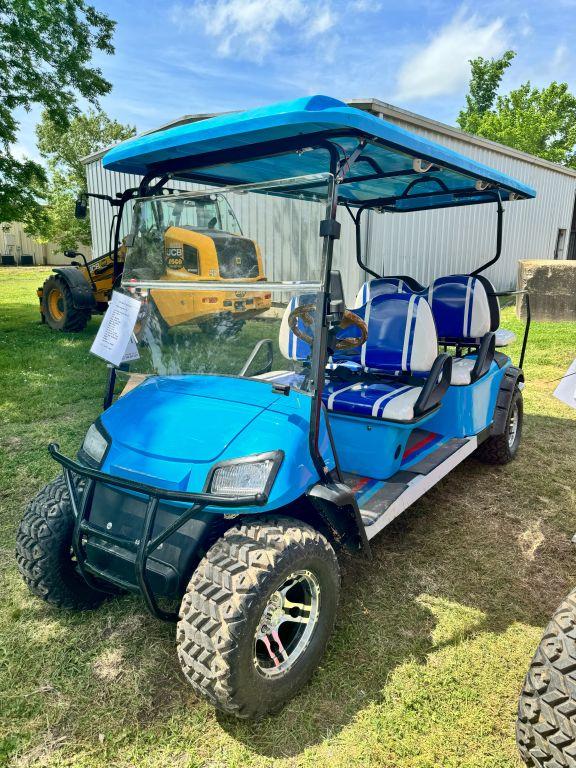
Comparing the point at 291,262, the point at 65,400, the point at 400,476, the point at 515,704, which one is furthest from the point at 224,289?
the point at 65,400

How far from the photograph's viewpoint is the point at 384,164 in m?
2.76

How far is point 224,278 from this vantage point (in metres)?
2.26

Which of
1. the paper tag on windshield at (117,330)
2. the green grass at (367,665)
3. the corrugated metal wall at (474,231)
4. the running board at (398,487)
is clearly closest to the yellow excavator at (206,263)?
the paper tag on windshield at (117,330)

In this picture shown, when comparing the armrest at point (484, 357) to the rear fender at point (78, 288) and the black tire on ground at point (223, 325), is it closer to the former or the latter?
the black tire on ground at point (223, 325)

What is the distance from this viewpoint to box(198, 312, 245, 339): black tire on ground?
2.31 metres

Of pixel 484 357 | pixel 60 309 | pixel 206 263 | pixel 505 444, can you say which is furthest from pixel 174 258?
pixel 60 309

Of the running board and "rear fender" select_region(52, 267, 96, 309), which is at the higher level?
"rear fender" select_region(52, 267, 96, 309)

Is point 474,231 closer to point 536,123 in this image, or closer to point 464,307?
point 464,307

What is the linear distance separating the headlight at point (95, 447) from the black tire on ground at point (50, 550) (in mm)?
177

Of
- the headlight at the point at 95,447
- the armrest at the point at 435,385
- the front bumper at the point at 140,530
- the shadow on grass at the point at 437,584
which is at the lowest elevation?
the shadow on grass at the point at 437,584

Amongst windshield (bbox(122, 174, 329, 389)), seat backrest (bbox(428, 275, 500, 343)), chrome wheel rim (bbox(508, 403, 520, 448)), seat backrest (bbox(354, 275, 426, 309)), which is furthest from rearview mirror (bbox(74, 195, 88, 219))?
chrome wheel rim (bbox(508, 403, 520, 448))

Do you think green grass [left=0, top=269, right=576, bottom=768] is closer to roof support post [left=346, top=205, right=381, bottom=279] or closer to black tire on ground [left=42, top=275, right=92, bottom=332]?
roof support post [left=346, top=205, right=381, bottom=279]

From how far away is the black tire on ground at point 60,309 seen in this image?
9.11m

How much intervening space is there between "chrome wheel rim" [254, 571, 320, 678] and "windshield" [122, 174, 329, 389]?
0.74m
